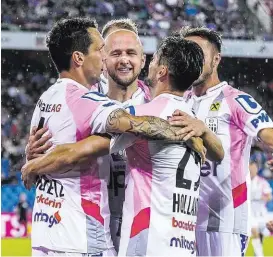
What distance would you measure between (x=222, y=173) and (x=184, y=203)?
3.69ft

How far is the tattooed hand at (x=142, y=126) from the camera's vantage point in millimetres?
3617

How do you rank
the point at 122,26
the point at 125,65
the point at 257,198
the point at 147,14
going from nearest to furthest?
1. the point at 125,65
2. the point at 122,26
3. the point at 257,198
4. the point at 147,14

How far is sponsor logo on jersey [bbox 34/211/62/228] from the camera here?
150 inches

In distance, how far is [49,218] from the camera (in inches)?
151

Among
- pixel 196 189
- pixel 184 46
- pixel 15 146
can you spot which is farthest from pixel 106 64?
pixel 15 146

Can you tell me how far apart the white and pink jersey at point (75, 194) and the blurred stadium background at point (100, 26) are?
11223mm

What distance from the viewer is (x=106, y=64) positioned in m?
4.56

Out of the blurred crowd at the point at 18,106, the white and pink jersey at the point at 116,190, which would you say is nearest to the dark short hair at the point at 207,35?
the white and pink jersey at the point at 116,190

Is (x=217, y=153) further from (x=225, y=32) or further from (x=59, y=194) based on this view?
(x=225, y=32)

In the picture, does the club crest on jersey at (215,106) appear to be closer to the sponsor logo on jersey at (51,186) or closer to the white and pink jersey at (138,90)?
the white and pink jersey at (138,90)

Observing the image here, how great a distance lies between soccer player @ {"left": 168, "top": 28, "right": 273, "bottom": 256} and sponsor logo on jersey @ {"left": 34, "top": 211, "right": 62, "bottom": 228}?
131 centimetres

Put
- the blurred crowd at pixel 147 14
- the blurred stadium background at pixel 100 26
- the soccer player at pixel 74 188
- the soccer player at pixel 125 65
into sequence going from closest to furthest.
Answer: the soccer player at pixel 74 188 < the soccer player at pixel 125 65 < the blurred stadium background at pixel 100 26 < the blurred crowd at pixel 147 14

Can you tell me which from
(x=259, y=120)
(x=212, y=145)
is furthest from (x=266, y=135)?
(x=212, y=145)

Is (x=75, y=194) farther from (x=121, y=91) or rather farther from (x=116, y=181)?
(x=121, y=91)
